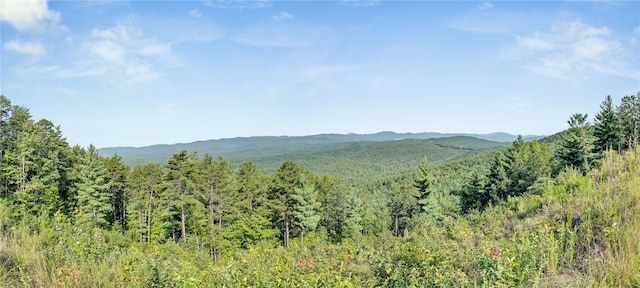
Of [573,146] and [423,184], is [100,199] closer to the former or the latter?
[423,184]

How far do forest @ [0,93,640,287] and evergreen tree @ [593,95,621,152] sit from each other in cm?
10

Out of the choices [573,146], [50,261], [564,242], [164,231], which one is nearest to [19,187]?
[164,231]

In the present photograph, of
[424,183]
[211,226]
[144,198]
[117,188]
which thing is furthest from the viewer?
[117,188]

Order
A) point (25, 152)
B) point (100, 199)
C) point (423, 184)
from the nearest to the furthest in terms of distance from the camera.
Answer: point (25, 152), point (100, 199), point (423, 184)

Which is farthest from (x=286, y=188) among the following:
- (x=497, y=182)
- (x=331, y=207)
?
(x=497, y=182)

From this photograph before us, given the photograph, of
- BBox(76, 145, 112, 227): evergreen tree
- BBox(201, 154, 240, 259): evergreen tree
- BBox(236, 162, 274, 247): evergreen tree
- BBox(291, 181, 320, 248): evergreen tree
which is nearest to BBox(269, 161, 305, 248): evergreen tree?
BBox(291, 181, 320, 248): evergreen tree

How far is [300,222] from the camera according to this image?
30.5 metres

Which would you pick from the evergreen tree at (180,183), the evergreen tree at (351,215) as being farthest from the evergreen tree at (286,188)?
the evergreen tree at (351,215)

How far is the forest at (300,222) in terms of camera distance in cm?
329

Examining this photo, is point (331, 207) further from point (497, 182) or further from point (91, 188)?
point (91, 188)

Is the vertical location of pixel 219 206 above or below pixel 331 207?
above

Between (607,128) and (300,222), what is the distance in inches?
953

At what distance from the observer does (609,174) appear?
4.27 m

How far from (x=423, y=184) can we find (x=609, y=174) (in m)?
30.9
